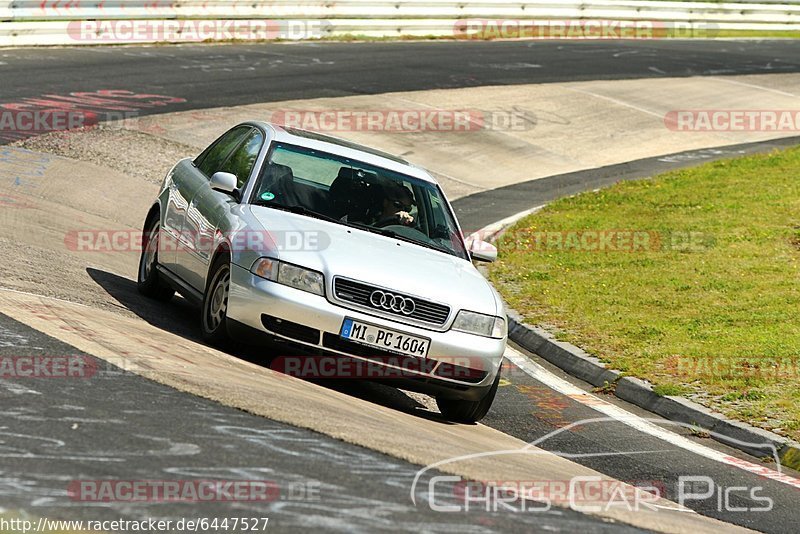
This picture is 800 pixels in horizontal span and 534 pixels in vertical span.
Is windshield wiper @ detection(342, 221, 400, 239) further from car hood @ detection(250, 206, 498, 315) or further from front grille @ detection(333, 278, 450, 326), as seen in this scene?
front grille @ detection(333, 278, 450, 326)

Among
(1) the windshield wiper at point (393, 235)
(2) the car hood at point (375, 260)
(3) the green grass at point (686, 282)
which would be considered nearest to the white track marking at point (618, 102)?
(3) the green grass at point (686, 282)

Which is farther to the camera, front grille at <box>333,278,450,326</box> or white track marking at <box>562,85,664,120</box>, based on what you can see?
white track marking at <box>562,85,664,120</box>

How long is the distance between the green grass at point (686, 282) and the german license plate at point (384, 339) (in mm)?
2741

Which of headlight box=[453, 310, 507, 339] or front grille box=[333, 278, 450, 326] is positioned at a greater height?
front grille box=[333, 278, 450, 326]

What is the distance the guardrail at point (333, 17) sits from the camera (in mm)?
25266

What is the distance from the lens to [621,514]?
5.96 m

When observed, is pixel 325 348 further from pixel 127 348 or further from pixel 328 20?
pixel 328 20

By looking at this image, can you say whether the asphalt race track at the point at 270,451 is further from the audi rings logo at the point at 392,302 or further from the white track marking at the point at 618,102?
the white track marking at the point at 618,102

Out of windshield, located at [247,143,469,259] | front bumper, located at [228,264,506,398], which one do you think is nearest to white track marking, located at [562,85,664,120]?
windshield, located at [247,143,469,259]

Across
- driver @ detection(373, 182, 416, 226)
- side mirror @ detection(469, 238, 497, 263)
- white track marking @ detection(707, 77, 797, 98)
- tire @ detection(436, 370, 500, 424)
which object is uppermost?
driver @ detection(373, 182, 416, 226)

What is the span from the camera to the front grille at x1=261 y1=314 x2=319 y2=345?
7824mm

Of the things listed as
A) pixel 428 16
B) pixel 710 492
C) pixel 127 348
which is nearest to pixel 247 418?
pixel 127 348

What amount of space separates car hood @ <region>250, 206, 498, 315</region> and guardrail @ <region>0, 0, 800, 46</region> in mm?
17626

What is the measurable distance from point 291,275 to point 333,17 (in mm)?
24109
